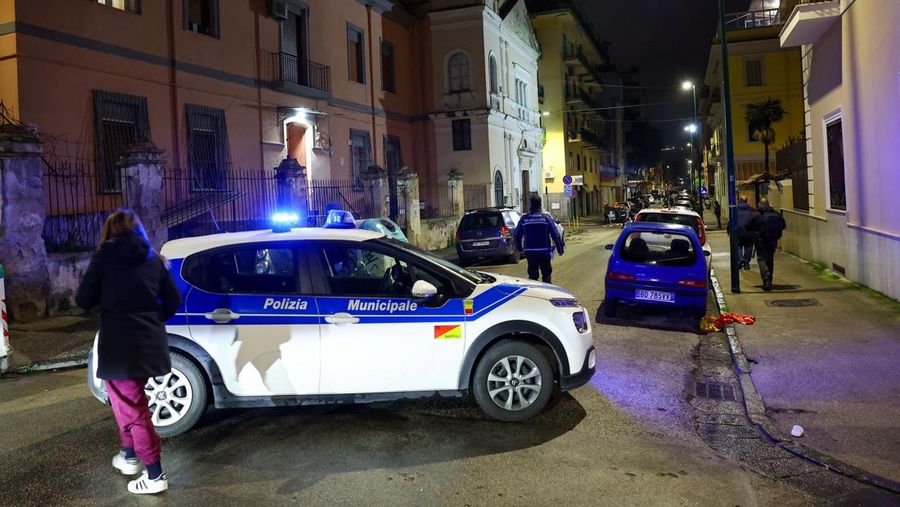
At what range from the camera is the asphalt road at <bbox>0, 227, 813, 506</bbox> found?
446cm

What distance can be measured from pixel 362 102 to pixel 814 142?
17.2 m

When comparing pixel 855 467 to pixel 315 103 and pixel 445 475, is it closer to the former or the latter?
pixel 445 475

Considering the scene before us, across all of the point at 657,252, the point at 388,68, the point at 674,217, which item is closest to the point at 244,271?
the point at 657,252

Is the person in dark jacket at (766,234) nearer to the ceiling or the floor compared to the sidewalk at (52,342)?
nearer to the ceiling

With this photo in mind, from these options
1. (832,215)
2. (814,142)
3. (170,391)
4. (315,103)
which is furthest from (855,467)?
(315,103)

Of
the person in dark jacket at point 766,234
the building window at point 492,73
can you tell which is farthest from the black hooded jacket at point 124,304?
the building window at point 492,73

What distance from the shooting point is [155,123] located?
17.5 meters

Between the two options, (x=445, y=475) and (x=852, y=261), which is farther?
(x=852, y=261)

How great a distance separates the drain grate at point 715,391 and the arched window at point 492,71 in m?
28.3

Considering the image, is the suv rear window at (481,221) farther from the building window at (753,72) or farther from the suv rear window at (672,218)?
the building window at (753,72)

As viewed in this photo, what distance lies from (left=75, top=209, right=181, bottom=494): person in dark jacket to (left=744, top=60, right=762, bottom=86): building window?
44.4 metres

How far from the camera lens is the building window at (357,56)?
27188 mm

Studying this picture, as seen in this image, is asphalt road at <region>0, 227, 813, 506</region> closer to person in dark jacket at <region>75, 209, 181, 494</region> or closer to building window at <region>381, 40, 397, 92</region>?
person in dark jacket at <region>75, 209, 181, 494</region>

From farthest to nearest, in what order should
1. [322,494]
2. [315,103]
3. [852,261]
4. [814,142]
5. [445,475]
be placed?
[315,103] → [814,142] → [852,261] → [445,475] → [322,494]
